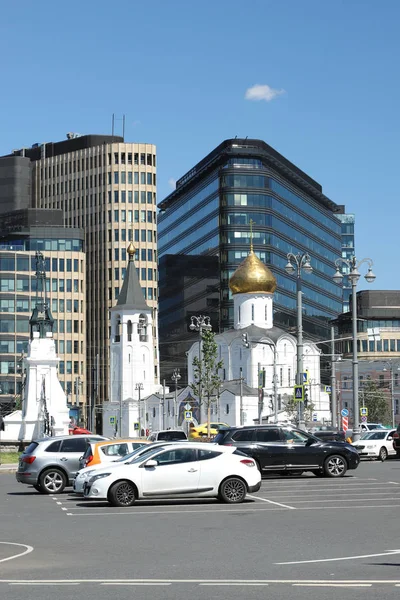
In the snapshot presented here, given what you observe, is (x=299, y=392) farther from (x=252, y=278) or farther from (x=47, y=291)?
(x=47, y=291)

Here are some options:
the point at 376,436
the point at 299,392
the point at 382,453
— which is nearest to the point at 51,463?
the point at 382,453

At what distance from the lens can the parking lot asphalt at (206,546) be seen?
12578 millimetres

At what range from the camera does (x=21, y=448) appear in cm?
6900

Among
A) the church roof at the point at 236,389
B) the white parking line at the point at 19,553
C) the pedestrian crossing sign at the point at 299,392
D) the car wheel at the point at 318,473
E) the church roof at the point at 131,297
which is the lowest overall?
the white parking line at the point at 19,553

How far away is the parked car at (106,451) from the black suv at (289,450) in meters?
4.04

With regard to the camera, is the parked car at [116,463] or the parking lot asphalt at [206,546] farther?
the parked car at [116,463]

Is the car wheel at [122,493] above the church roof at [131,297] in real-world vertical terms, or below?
below

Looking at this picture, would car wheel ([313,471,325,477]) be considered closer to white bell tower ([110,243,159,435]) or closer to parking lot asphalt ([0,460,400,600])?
parking lot asphalt ([0,460,400,600])

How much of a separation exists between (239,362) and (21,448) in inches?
2201

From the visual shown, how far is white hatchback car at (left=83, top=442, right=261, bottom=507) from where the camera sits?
2498 centimetres

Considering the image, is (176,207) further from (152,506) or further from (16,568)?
(16,568)

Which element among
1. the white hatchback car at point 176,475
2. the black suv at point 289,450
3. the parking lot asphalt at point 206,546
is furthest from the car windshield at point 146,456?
the black suv at point 289,450

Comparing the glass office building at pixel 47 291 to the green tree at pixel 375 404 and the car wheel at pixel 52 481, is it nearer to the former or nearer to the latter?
the green tree at pixel 375 404

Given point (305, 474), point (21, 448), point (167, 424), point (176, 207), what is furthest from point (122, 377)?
point (305, 474)
